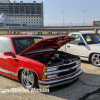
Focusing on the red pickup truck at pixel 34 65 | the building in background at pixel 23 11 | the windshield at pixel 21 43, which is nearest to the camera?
the red pickup truck at pixel 34 65

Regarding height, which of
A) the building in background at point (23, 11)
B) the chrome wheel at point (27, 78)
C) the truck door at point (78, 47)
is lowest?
the chrome wheel at point (27, 78)

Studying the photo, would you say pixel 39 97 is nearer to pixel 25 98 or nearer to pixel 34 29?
pixel 25 98

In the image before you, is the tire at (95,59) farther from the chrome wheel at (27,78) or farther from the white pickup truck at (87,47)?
the chrome wheel at (27,78)

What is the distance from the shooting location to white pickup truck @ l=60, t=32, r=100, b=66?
639cm

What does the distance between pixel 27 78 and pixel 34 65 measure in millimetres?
550

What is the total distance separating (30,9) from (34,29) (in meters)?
56.7

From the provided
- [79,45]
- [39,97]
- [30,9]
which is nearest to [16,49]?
[39,97]

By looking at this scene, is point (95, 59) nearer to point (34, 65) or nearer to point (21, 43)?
point (21, 43)

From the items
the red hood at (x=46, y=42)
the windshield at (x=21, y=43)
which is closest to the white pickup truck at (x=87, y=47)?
the red hood at (x=46, y=42)

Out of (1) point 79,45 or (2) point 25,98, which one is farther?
(1) point 79,45

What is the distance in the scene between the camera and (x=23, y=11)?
13288 centimetres

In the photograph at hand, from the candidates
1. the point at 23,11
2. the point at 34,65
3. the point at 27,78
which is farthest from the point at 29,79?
the point at 23,11

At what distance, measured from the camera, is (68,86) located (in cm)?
396

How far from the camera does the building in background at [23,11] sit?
426ft
